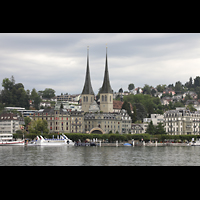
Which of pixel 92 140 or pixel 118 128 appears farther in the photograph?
pixel 118 128

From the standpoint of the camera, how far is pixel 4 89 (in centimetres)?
12362

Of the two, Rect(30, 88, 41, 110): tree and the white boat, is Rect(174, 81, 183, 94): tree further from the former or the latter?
the white boat

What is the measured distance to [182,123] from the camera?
3455 inches

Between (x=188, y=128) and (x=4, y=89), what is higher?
(x=4, y=89)

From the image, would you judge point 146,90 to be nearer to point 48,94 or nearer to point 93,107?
point 48,94

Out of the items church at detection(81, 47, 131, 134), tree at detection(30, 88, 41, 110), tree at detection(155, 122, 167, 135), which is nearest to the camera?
tree at detection(155, 122, 167, 135)

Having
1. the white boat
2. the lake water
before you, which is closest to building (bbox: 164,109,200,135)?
the white boat

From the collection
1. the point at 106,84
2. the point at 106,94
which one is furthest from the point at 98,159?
the point at 106,84

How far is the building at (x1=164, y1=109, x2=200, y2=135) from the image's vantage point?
87562mm
